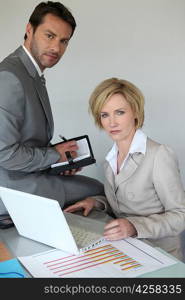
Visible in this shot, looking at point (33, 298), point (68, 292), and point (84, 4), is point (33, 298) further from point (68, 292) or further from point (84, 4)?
point (84, 4)

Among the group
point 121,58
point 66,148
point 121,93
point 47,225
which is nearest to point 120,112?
point 121,93

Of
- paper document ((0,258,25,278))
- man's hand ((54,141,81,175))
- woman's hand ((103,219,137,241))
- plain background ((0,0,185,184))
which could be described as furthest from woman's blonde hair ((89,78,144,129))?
plain background ((0,0,185,184))

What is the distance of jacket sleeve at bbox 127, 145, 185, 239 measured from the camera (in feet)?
4.66

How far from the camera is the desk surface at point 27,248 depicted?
1076 millimetres

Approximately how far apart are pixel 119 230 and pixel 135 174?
12.8 inches

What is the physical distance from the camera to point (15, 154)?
5.35 ft

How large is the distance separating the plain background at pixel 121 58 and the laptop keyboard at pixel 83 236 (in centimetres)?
181

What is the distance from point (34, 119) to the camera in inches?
68.1

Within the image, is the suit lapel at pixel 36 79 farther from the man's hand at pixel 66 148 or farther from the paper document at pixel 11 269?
the paper document at pixel 11 269

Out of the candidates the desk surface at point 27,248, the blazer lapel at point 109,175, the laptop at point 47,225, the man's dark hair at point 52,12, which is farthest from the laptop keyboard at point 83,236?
the man's dark hair at point 52,12

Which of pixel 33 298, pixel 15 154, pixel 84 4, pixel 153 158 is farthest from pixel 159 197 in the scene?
pixel 84 4

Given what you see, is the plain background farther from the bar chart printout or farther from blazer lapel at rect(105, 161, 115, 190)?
the bar chart printout

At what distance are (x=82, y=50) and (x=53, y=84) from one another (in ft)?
1.13

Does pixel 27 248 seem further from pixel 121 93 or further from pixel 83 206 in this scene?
pixel 121 93
